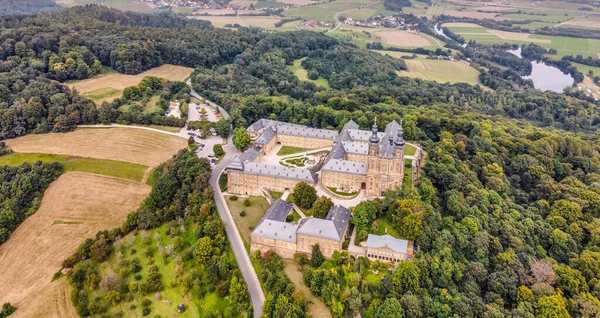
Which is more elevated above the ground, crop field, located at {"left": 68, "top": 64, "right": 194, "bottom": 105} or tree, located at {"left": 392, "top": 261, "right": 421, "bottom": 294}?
crop field, located at {"left": 68, "top": 64, "right": 194, "bottom": 105}

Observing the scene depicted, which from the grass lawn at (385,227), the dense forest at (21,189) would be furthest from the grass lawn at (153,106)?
the grass lawn at (385,227)

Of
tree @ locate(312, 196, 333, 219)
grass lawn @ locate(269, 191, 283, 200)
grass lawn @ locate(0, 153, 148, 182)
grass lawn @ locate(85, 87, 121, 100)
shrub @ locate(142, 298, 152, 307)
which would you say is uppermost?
grass lawn @ locate(85, 87, 121, 100)

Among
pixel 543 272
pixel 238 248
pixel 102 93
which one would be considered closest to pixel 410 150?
pixel 543 272

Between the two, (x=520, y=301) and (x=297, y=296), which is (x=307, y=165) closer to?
(x=297, y=296)

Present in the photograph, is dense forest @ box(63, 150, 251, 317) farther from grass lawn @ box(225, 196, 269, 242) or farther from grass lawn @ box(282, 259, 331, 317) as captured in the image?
grass lawn @ box(282, 259, 331, 317)

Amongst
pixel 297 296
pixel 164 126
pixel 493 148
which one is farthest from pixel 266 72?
pixel 297 296

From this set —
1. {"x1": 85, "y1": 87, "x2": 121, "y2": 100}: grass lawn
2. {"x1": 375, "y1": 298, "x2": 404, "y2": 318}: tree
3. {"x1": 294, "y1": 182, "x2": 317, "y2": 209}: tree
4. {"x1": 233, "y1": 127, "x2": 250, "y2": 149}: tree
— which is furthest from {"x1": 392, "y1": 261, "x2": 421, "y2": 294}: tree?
{"x1": 85, "y1": 87, "x2": 121, "y2": 100}: grass lawn

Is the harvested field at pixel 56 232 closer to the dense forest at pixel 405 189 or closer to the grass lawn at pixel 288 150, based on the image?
the dense forest at pixel 405 189
